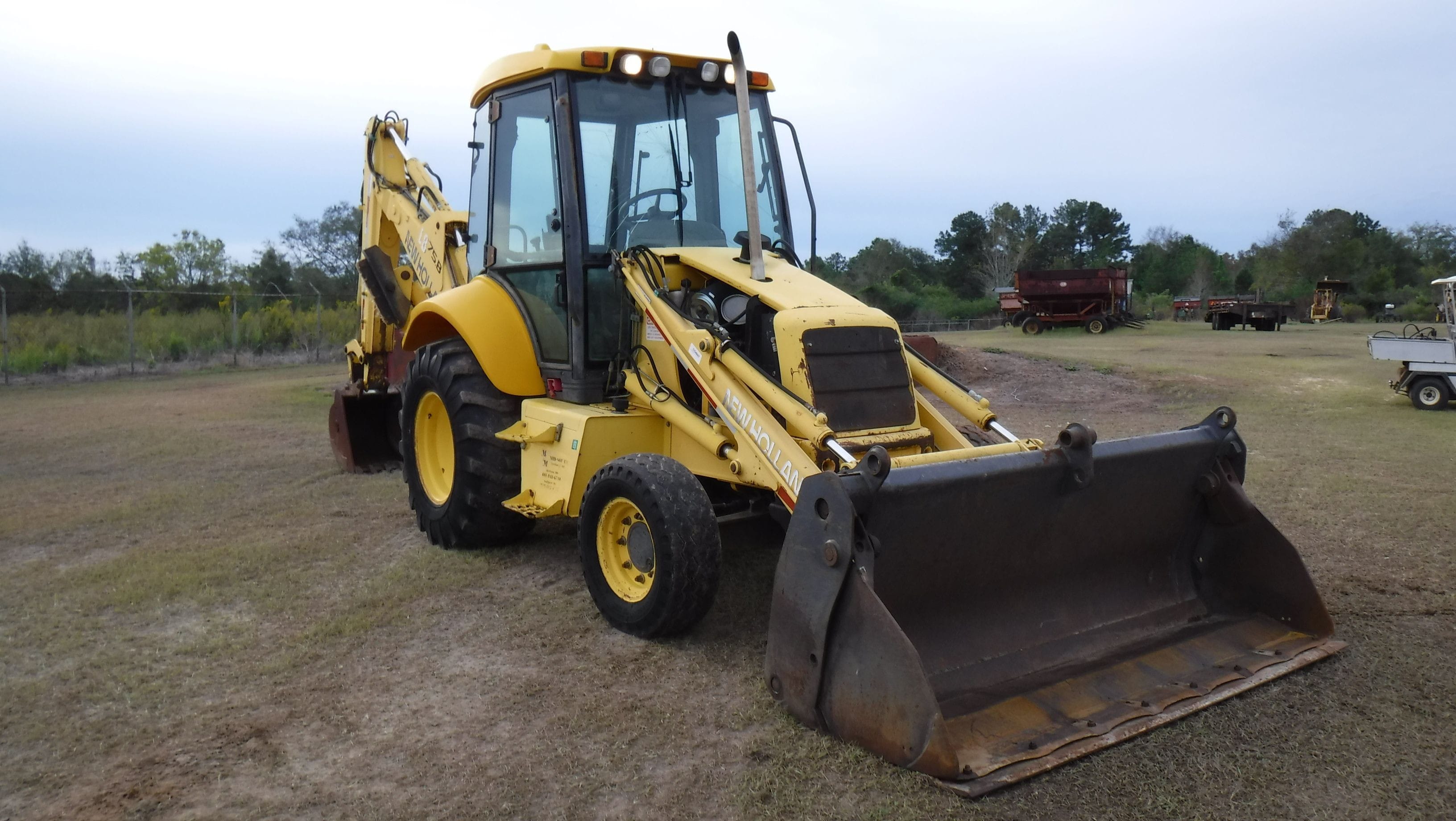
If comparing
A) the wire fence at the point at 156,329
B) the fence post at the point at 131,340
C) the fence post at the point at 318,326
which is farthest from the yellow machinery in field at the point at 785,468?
the fence post at the point at 318,326

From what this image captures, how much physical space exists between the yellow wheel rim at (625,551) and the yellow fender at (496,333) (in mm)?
1371

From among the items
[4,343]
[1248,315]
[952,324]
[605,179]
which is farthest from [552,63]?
[952,324]

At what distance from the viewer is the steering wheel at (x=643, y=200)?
572 cm

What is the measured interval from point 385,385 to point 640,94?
469 cm

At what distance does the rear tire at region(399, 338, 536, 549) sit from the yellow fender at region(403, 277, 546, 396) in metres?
0.14

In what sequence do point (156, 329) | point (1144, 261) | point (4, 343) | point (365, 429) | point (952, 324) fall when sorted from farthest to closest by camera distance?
point (1144, 261) → point (952, 324) → point (156, 329) → point (4, 343) → point (365, 429)

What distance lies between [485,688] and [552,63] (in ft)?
10.9

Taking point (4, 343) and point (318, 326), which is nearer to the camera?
point (4, 343)

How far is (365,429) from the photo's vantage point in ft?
30.5

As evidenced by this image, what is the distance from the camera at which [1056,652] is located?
14.0ft

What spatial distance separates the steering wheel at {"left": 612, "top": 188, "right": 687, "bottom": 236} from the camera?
5719 mm

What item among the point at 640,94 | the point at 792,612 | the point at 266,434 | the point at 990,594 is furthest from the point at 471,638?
the point at 266,434

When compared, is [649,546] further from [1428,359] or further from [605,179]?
[1428,359]

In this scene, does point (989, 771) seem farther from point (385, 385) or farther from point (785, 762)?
point (385, 385)
